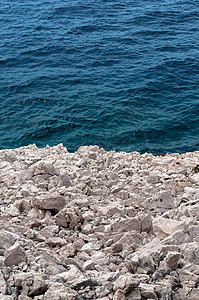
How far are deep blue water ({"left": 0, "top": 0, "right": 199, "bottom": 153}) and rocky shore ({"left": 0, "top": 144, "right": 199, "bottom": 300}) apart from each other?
25.5 ft

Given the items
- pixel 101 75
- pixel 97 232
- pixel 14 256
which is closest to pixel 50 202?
pixel 97 232

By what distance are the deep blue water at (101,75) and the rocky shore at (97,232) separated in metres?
7.78

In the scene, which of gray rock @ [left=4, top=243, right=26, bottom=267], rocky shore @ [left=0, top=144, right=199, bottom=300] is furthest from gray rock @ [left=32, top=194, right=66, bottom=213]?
gray rock @ [left=4, top=243, right=26, bottom=267]

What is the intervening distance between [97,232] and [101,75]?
18561mm

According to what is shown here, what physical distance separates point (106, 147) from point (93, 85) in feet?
23.1

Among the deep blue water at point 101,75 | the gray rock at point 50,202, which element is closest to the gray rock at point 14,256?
the gray rock at point 50,202

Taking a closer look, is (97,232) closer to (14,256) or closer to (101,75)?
(14,256)

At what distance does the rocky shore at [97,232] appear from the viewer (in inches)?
167

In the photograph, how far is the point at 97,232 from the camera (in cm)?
617

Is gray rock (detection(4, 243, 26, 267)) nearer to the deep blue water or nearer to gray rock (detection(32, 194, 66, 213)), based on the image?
gray rock (detection(32, 194, 66, 213))

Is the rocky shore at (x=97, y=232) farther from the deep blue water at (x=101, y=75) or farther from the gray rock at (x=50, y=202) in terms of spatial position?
the deep blue water at (x=101, y=75)

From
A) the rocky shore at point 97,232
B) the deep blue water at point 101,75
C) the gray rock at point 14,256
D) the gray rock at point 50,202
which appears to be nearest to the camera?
the rocky shore at point 97,232

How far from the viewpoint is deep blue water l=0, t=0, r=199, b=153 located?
58.8ft

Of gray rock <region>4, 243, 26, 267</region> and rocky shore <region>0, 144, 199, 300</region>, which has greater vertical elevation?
gray rock <region>4, 243, 26, 267</region>
